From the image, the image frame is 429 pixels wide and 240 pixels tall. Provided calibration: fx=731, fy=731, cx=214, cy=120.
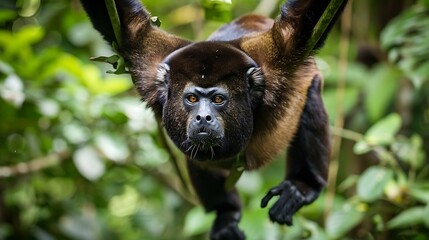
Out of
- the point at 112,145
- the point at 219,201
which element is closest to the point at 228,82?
the point at 219,201

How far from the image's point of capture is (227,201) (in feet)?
15.8

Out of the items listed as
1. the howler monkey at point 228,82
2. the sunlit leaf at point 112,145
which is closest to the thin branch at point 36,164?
the sunlit leaf at point 112,145

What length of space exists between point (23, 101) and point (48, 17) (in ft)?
4.37

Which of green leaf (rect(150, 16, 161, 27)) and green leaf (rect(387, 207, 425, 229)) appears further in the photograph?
green leaf (rect(387, 207, 425, 229))

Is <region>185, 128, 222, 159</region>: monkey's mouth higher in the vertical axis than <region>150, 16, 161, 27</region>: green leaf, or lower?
lower

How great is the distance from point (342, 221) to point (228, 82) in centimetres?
169

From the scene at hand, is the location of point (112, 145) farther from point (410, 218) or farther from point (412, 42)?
point (412, 42)

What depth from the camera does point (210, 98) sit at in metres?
3.43

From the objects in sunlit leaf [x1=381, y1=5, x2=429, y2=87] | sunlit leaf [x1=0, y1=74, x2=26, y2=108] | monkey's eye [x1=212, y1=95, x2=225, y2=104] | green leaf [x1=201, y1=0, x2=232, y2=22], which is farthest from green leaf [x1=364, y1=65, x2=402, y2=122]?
sunlit leaf [x1=0, y1=74, x2=26, y2=108]

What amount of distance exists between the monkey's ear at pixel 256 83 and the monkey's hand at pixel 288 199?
727 mm

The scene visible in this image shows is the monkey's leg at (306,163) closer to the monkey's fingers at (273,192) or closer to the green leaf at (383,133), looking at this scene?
the monkey's fingers at (273,192)

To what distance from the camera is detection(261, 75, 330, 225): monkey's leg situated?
429cm

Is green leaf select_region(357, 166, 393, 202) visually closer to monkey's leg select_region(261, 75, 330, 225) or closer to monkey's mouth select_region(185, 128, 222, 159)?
monkey's leg select_region(261, 75, 330, 225)

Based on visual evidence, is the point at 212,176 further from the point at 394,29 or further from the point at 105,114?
the point at 394,29
